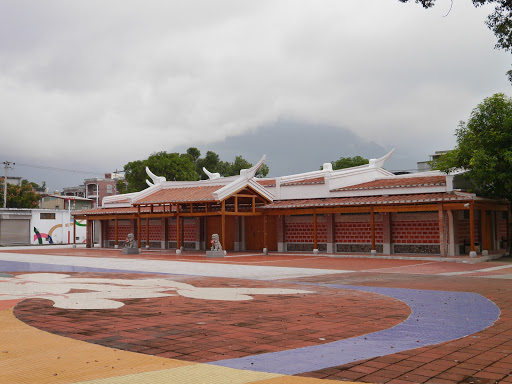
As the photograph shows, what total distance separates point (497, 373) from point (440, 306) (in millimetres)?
4304

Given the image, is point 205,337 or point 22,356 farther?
point 205,337

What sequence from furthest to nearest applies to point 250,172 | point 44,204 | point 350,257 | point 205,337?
1. point 44,204
2. point 250,172
3. point 350,257
4. point 205,337

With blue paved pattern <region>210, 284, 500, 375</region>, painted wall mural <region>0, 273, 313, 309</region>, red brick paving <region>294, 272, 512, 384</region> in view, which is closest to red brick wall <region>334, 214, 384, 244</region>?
painted wall mural <region>0, 273, 313, 309</region>

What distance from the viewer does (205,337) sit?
6.21 m

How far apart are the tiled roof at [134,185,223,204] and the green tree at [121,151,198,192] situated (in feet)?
77.7

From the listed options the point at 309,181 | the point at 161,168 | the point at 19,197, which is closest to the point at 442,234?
the point at 309,181

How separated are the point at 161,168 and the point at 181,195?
→ 26.7 m

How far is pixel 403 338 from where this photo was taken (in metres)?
6.16

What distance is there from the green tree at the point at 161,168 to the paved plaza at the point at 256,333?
4271 centimetres

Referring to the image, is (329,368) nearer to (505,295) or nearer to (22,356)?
(22,356)

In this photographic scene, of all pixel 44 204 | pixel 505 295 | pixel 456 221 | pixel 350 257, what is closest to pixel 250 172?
pixel 350 257

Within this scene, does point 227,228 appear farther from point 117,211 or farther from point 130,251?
point 117,211

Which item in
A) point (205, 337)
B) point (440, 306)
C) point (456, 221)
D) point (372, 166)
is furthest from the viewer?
point (372, 166)

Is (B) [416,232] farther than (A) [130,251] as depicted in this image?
No
